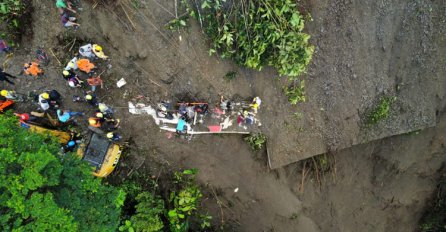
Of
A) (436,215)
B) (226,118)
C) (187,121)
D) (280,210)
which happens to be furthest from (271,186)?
(436,215)

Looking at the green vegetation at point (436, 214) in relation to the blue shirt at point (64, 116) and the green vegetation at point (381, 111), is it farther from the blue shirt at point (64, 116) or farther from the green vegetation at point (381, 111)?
the blue shirt at point (64, 116)

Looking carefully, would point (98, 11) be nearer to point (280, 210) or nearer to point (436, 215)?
point (280, 210)

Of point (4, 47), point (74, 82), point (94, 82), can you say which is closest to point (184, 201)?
point (94, 82)

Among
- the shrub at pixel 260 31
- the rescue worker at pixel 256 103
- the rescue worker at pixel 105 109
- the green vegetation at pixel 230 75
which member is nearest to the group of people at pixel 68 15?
the rescue worker at pixel 105 109

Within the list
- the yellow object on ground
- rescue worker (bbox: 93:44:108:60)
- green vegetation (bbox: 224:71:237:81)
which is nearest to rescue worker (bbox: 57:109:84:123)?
the yellow object on ground

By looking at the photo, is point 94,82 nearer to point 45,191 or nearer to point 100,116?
point 100,116
